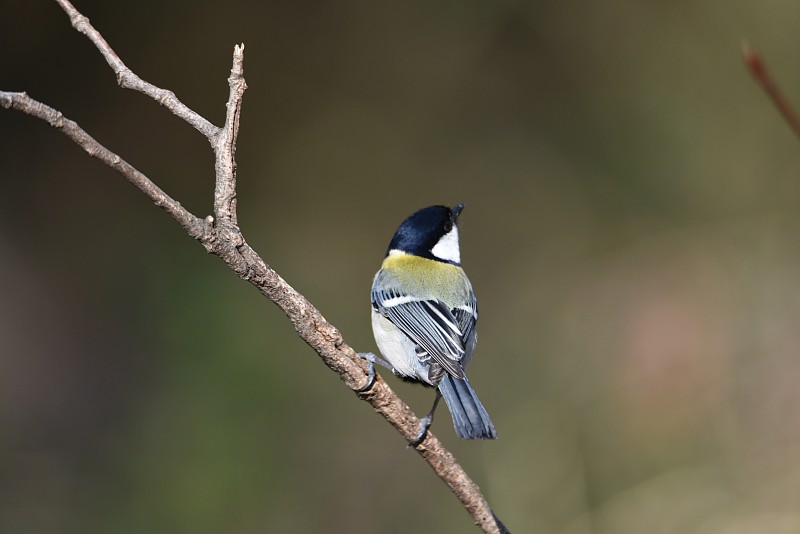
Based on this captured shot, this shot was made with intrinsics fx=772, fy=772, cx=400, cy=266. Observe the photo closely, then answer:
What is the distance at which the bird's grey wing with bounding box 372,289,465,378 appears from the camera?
2.06 m

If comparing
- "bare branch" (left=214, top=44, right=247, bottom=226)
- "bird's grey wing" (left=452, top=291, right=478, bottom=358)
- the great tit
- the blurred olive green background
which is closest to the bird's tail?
the great tit

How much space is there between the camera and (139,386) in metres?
3.84

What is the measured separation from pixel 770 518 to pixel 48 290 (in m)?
3.54

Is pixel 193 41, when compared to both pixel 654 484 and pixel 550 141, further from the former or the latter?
pixel 654 484

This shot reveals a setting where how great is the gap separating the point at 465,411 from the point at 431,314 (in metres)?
0.44

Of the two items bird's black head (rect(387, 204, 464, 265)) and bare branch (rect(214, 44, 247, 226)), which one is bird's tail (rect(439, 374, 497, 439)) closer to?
bird's black head (rect(387, 204, 464, 265))

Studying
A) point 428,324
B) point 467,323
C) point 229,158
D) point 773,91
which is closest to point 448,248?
point 467,323

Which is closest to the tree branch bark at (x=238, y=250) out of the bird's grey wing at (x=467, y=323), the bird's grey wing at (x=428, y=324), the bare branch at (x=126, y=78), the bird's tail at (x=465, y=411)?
the bare branch at (x=126, y=78)

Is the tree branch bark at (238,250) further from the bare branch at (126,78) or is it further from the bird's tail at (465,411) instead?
the bird's tail at (465,411)

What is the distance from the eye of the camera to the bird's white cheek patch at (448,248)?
2.62 metres

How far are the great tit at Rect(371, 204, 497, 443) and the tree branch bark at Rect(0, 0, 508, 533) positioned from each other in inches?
17.5

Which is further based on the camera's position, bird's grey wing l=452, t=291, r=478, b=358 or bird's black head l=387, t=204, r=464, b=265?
bird's black head l=387, t=204, r=464, b=265

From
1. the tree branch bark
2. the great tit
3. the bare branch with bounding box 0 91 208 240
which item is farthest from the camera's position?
the great tit

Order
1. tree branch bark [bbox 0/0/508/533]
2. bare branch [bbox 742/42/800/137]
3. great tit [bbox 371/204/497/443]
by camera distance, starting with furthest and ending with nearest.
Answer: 1. great tit [bbox 371/204/497/443]
2. tree branch bark [bbox 0/0/508/533]
3. bare branch [bbox 742/42/800/137]
